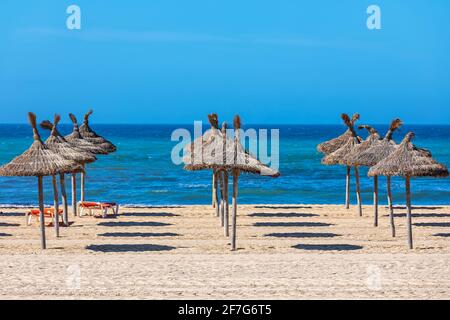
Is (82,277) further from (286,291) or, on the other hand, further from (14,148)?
(14,148)

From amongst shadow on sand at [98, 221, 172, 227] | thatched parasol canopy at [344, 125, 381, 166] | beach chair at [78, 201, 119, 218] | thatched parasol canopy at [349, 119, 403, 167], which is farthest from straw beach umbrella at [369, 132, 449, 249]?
beach chair at [78, 201, 119, 218]

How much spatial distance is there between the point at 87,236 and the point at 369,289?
668 centimetres

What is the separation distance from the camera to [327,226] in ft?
57.8

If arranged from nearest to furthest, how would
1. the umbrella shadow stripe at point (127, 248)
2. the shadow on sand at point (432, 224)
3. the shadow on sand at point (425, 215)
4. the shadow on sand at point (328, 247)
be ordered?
the umbrella shadow stripe at point (127, 248) → the shadow on sand at point (328, 247) → the shadow on sand at point (432, 224) → the shadow on sand at point (425, 215)

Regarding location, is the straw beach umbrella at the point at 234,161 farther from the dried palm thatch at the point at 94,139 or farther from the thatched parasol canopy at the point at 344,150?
the dried palm thatch at the point at 94,139

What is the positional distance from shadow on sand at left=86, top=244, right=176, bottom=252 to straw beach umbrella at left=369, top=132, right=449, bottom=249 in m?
3.94

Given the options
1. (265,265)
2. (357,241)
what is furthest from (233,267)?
(357,241)

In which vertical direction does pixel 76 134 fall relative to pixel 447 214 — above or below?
above

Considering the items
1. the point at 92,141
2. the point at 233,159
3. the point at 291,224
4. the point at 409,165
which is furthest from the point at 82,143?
the point at 409,165

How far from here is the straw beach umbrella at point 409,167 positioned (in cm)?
1400

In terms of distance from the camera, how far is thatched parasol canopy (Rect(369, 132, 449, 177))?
45.9ft

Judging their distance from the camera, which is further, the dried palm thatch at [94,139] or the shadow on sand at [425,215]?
the dried palm thatch at [94,139]

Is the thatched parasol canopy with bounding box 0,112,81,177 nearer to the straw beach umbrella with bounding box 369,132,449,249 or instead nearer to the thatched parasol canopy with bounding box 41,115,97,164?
the thatched parasol canopy with bounding box 41,115,97,164

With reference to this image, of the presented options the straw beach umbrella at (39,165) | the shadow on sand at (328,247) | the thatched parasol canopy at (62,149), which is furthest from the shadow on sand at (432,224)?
the straw beach umbrella at (39,165)
